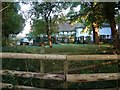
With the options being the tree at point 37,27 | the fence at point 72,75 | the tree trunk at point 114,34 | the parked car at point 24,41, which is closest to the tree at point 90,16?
the tree trunk at point 114,34

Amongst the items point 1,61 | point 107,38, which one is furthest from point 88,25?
point 1,61

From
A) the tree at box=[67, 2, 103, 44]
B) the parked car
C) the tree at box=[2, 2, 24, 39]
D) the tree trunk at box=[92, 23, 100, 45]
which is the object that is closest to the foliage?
the parked car

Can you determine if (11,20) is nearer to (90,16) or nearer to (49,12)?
(49,12)

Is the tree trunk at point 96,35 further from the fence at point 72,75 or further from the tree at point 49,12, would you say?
the fence at point 72,75

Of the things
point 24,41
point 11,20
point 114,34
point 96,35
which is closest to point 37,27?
point 24,41

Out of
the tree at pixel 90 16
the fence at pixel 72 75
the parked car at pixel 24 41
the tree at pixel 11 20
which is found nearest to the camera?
the fence at pixel 72 75

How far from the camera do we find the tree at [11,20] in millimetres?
5555

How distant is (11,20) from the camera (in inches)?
227

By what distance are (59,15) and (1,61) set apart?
1.84m

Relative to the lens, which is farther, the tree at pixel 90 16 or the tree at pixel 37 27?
the tree at pixel 90 16

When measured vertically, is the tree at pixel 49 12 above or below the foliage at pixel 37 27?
above

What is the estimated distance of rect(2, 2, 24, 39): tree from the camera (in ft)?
18.2

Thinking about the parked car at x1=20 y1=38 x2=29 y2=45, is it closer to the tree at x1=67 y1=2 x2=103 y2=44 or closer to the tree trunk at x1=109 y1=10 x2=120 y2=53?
the tree at x1=67 y1=2 x2=103 y2=44

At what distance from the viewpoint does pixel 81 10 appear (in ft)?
21.0
